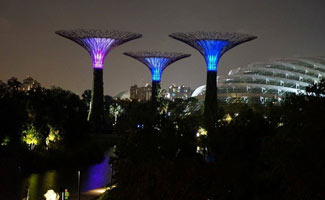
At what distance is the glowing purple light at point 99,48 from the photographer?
73.0m

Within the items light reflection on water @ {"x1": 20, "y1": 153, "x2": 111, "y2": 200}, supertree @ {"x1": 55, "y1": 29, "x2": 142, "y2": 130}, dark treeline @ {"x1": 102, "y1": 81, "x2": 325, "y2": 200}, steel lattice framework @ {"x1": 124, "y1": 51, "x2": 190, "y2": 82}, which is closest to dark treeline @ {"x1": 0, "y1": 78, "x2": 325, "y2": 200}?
dark treeline @ {"x1": 102, "y1": 81, "x2": 325, "y2": 200}

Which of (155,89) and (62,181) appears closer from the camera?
(62,181)

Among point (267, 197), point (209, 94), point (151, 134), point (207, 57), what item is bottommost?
point (267, 197)

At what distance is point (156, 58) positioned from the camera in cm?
9388

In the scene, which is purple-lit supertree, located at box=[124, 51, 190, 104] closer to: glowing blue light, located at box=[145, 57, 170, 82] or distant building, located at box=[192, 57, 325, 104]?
glowing blue light, located at box=[145, 57, 170, 82]

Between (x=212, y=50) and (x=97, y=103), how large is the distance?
56.4ft

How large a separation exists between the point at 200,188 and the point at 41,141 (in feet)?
107

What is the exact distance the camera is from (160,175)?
18.7 m

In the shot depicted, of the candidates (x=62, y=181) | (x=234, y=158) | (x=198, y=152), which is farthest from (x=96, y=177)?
(x=234, y=158)

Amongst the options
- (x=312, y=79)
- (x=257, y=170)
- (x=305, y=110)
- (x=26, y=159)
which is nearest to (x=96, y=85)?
(x=26, y=159)

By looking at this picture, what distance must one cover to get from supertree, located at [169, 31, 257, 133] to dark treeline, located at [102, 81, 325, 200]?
133 ft

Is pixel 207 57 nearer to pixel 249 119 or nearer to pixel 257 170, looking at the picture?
pixel 249 119

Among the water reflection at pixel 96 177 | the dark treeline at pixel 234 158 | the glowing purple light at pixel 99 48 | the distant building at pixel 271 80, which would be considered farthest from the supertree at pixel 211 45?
the dark treeline at pixel 234 158

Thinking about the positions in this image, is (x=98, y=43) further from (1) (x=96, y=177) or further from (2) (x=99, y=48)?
(1) (x=96, y=177)
